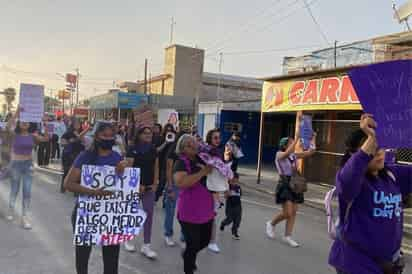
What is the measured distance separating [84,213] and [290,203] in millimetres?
3421

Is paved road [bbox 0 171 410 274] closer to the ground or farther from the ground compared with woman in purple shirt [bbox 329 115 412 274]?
closer to the ground

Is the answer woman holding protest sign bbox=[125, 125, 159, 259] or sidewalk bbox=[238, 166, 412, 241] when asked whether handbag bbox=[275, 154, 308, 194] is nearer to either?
woman holding protest sign bbox=[125, 125, 159, 259]

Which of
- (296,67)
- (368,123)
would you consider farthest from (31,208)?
(296,67)

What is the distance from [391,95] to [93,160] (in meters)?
2.47

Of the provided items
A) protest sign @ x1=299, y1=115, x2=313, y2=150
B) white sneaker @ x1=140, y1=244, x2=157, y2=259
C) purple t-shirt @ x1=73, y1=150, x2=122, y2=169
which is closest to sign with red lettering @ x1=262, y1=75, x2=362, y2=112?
protest sign @ x1=299, y1=115, x2=313, y2=150

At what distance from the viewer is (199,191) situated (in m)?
4.18

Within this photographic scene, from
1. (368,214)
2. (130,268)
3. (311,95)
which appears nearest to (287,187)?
(130,268)

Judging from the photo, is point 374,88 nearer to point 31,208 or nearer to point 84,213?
point 84,213

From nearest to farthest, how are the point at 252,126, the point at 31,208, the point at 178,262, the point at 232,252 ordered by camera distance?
the point at 178,262 → the point at 232,252 → the point at 31,208 → the point at 252,126

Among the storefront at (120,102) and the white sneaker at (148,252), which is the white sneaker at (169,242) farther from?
the storefront at (120,102)

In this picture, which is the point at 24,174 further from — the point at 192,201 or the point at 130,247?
the point at 192,201

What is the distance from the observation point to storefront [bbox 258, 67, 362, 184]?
1167 centimetres

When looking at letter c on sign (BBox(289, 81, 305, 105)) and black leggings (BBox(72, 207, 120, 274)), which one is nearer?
black leggings (BBox(72, 207, 120, 274))

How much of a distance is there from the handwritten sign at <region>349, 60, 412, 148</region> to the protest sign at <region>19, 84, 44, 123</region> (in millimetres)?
5943
